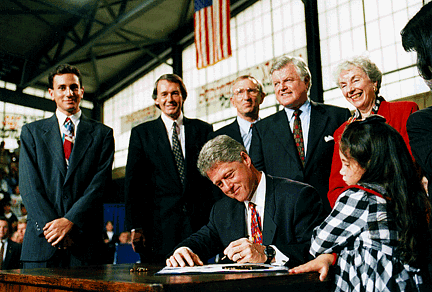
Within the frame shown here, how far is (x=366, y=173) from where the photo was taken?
1.59m

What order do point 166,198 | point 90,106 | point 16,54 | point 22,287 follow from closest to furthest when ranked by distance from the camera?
1. point 22,287
2. point 166,198
3. point 16,54
4. point 90,106

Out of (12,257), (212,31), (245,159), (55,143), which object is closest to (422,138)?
(245,159)

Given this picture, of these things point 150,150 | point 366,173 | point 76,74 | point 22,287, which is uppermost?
point 76,74

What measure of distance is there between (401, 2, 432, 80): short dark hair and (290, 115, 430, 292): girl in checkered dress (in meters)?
0.24

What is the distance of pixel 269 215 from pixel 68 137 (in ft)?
5.26

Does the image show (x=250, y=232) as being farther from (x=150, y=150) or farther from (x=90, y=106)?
(x=90, y=106)

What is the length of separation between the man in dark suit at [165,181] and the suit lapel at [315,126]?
0.84m

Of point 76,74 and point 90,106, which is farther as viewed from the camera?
point 90,106

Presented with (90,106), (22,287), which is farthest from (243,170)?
(90,106)

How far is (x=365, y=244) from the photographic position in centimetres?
151

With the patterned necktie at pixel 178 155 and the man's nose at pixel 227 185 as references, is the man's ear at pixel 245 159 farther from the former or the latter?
the patterned necktie at pixel 178 155

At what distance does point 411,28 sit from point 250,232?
3.80 feet

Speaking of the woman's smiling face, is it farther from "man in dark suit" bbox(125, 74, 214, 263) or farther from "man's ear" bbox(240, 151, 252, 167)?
"man in dark suit" bbox(125, 74, 214, 263)

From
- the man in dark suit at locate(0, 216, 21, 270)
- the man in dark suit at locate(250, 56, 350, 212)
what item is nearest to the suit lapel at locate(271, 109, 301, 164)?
the man in dark suit at locate(250, 56, 350, 212)
